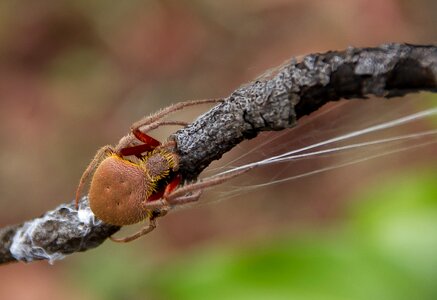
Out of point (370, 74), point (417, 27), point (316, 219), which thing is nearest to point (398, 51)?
point (370, 74)

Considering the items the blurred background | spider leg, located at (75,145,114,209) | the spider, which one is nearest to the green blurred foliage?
the spider

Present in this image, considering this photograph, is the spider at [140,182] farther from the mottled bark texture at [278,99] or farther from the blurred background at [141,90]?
the blurred background at [141,90]

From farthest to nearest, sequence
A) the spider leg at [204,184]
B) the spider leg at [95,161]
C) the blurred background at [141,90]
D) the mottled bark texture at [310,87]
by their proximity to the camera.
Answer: the blurred background at [141,90]
the spider leg at [95,161]
the spider leg at [204,184]
the mottled bark texture at [310,87]

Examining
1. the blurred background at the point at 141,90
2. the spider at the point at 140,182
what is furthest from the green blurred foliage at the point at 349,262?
the blurred background at the point at 141,90

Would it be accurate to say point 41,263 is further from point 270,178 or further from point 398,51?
point 398,51

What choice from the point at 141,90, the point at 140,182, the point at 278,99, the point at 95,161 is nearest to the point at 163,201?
the point at 140,182

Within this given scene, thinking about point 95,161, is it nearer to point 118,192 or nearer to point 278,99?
point 118,192

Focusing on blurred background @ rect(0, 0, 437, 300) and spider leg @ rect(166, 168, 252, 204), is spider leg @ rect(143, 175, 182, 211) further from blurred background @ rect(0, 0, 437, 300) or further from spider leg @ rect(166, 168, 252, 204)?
blurred background @ rect(0, 0, 437, 300)

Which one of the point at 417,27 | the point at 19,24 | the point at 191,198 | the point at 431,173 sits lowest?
the point at 431,173
